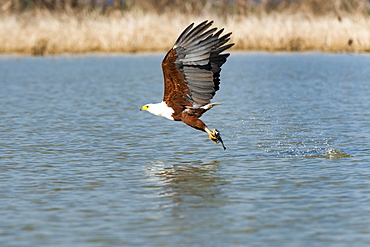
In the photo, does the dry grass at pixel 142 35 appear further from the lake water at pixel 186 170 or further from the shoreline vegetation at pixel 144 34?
the lake water at pixel 186 170

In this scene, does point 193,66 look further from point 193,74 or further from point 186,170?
point 186,170

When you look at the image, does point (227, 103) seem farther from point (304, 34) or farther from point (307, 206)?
point (304, 34)

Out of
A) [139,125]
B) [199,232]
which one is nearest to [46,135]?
[139,125]

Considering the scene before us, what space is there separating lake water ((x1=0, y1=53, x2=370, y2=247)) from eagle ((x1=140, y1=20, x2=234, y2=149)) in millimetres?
596


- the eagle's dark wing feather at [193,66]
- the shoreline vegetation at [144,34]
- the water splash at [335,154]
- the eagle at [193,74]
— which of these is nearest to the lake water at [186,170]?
the water splash at [335,154]

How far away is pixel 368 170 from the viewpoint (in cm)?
795

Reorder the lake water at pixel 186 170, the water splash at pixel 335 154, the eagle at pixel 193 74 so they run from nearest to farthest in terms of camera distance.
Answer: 1. the lake water at pixel 186 170
2. the eagle at pixel 193 74
3. the water splash at pixel 335 154

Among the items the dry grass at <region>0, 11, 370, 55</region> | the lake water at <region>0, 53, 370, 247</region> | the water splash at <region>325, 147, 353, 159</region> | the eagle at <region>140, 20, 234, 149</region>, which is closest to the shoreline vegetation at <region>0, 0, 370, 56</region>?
the dry grass at <region>0, 11, 370, 55</region>

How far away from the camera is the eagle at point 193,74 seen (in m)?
8.43

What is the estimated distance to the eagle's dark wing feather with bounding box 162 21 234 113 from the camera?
843 cm

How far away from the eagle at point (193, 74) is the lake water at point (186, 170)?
60cm

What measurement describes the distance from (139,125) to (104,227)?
6138mm

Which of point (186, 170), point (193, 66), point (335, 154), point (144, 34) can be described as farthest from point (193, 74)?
point (144, 34)

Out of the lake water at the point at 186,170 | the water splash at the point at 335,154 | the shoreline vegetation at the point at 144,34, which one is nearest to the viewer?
the lake water at the point at 186,170
